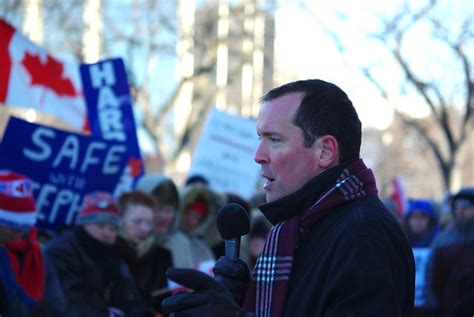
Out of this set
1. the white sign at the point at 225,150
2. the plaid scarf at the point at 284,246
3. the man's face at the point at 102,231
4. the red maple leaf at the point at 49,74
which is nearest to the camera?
the plaid scarf at the point at 284,246

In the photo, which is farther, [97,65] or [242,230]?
[97,65]

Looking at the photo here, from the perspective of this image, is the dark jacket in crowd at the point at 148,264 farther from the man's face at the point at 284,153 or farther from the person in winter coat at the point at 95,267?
the man's face at the point at 284,153

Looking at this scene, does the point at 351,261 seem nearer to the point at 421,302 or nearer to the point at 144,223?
the point at 144,223

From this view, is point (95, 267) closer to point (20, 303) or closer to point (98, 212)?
point (98, 212)

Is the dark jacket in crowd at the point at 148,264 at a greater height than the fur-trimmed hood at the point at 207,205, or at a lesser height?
lesser

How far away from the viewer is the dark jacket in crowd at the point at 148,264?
7.43 metres

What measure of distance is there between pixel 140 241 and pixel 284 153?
474 cm

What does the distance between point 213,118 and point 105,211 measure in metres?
5.27

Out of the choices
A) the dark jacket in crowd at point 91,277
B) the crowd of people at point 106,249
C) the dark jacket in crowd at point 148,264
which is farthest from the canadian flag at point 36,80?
the dark jacket in crowd at point 91,277

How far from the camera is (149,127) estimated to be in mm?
25125

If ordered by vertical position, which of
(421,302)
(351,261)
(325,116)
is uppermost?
(325,116)

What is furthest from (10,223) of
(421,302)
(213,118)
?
(213,118)

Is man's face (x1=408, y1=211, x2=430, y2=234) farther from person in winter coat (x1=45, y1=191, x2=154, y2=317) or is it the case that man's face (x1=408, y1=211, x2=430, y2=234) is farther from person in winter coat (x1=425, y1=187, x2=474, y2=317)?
person in winter coat (x1=45, y1=191, x2=154, y2=317)

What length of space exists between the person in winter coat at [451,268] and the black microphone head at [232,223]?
14.2 ft
